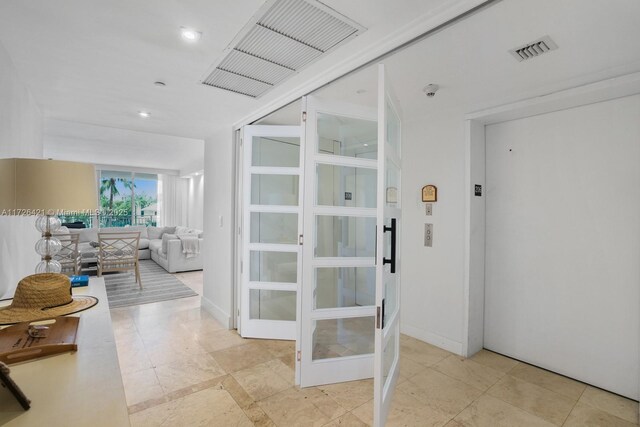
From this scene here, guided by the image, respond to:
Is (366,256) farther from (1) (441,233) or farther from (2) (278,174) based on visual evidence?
(2) (278,174)

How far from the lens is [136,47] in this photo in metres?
1.92

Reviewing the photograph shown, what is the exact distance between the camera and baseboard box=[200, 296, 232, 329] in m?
3.53

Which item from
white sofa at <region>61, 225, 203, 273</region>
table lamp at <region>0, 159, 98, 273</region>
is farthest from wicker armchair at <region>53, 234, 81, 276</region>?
table lamp at <region>0, 159, 98, 273</region>

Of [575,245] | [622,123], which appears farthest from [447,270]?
[622,123]

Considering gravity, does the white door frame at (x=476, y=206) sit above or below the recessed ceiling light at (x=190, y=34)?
below

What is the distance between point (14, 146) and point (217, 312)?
2502 mm

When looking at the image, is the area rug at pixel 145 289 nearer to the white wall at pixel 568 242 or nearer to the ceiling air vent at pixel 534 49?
the white wall at pixel 568 242

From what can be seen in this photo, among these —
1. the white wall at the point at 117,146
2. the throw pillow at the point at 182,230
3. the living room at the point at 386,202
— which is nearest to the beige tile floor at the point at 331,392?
the living room at the point at 386,202

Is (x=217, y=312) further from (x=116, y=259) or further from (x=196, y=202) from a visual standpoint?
(x=196, y=202)

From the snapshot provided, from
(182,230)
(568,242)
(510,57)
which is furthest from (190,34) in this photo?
(182,230)

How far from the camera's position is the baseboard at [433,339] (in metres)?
2.91

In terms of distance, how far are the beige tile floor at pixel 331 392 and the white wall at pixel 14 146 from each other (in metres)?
1.12

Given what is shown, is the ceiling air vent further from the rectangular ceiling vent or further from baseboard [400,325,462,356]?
baseboard [400,325,462,356]

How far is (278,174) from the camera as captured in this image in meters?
3.21
